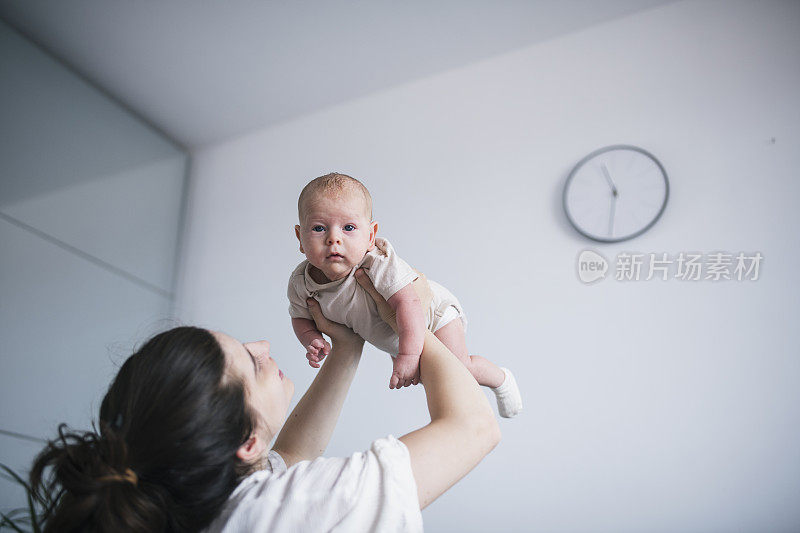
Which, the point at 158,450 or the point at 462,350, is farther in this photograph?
the point at 462,350

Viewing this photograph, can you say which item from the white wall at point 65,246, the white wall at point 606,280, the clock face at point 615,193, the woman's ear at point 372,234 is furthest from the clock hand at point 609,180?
the white wall at point 65,246

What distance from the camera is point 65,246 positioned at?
2.70m

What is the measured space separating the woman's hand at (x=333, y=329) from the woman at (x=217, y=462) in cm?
36

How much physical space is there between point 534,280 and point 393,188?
84cm

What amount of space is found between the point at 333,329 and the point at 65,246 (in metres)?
1.93

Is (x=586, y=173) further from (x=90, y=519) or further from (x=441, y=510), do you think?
(x=90, y=519)

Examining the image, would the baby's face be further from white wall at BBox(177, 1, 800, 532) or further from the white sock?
white wall at BBox(177, 1, 800, 532)

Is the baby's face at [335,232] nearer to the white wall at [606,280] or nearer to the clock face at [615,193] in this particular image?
the white wall at [606,280]

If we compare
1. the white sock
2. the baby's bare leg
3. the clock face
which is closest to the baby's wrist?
the baby's bare leg

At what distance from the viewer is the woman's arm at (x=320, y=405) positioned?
1.24m

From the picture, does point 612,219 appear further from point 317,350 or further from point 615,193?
point 317,350

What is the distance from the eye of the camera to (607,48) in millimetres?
2764

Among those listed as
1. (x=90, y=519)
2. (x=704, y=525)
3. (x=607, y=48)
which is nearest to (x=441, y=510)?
(x=704, y=525)

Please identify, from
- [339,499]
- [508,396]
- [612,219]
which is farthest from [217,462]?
[612,219]
